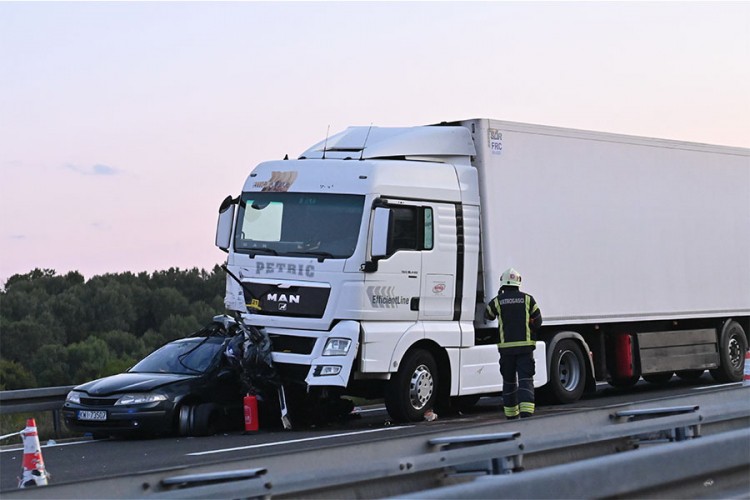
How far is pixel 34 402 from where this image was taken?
1664cm

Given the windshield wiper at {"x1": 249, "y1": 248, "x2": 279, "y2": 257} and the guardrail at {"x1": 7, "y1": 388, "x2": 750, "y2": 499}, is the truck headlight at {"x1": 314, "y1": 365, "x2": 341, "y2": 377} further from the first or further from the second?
the guardrail at {"x1": 7, "y1": 388, "x2": 750, "y2": 499}

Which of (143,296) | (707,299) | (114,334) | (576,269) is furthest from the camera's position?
(143,296)

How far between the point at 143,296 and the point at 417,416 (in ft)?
168

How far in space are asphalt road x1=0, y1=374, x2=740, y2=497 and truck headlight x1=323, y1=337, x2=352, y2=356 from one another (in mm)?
957

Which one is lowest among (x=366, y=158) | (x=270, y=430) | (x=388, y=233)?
(x=270, y=430)

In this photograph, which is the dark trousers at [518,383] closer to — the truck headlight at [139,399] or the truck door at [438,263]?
the truck door at [438,263]

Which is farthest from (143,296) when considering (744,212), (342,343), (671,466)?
(671,466)

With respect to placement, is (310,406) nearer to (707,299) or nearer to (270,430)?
(270,430)

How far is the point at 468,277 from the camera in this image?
51.4 feet

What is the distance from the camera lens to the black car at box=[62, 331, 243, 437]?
14.5 meters

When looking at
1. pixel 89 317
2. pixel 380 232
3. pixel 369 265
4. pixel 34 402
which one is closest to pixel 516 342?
pixel 369 265

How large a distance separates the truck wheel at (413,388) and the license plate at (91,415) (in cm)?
341

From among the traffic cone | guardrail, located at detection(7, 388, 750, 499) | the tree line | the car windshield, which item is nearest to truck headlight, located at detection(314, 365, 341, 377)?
the car windshield

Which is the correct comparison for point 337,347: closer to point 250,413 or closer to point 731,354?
point 250,413
